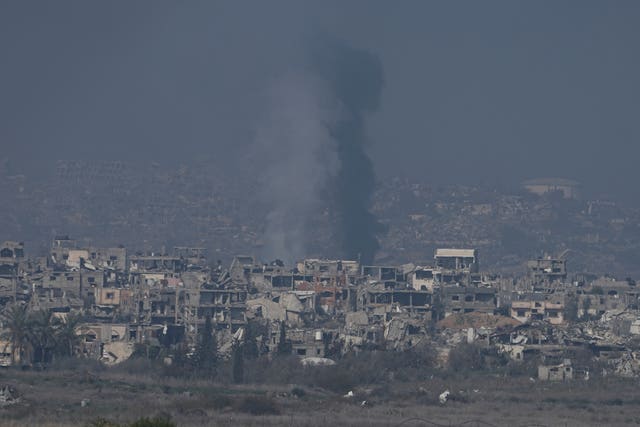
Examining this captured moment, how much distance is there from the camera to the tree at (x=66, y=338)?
70.0m

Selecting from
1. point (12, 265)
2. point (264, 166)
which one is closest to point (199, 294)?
point (12, 265)

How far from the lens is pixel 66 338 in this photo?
70.5 m

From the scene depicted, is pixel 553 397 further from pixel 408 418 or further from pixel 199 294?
pixel 199 294

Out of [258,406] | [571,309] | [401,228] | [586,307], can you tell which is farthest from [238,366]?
[401,228]

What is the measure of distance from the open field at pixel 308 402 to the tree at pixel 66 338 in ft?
17.1

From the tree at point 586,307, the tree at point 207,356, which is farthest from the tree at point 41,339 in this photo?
the tree at point 586,307

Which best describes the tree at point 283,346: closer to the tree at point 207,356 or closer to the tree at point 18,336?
the tree at point 207,356

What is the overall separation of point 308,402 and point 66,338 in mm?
16613

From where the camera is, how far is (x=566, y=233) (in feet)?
604

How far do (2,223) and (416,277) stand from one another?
86315mm

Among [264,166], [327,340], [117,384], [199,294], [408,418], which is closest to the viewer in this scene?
[408,418]

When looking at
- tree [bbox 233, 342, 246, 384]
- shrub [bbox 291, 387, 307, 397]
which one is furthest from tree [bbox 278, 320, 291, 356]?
shrub [bbox 291, 387, 307, 397]

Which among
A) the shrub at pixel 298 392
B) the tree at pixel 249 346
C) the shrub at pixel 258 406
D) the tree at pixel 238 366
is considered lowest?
the shrub at pixel 258 406

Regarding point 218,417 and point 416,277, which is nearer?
point 218,417
